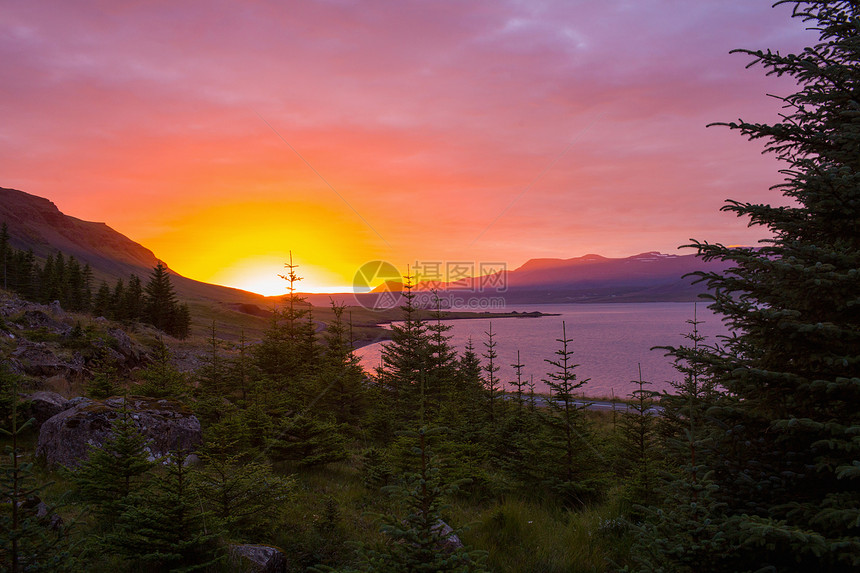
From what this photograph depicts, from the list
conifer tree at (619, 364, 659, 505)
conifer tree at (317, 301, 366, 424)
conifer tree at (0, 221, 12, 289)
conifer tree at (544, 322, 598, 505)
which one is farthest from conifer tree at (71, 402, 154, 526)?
conifer tree at (0, 221, 12, 289)

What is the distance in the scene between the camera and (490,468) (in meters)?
14.4

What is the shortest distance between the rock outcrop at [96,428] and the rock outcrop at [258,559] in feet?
12.0

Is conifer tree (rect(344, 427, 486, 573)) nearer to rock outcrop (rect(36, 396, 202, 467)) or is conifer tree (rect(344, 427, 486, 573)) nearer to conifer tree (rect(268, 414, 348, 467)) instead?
rock outcrop (rect(36, 396, 202, 467))

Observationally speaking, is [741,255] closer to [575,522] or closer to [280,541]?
[575,522]

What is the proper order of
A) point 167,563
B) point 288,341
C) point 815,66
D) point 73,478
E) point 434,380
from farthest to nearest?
point 288,341, point 434,380, point 73,478, point 167,563, point 815,66

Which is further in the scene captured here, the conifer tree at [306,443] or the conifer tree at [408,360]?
the conifer tree at [408,360]

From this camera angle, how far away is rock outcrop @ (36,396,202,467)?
8992 mm

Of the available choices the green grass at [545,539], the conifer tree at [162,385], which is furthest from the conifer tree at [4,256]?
the green grass at [545,539]

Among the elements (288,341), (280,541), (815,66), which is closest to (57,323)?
(288,341)

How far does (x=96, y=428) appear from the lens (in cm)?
917

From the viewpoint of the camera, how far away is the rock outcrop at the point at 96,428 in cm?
899

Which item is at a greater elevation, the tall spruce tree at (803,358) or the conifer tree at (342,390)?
the tall spruce tree at (803,358)

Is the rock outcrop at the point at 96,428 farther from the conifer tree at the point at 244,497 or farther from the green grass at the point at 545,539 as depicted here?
the green grass at the point at 545,539

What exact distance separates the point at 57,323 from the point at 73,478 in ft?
76.3
